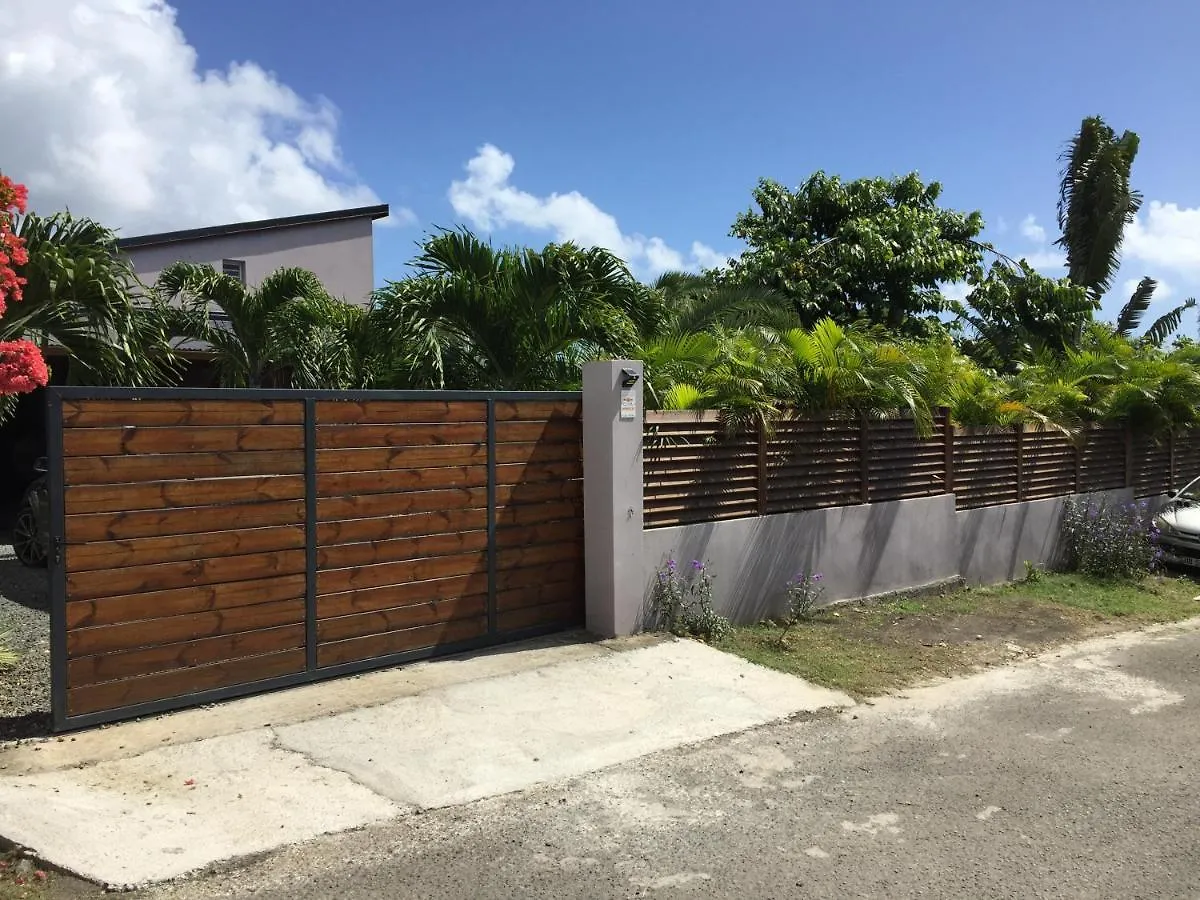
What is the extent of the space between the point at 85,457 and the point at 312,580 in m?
1.60

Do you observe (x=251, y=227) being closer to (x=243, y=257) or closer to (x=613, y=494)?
(x=243, y=257)

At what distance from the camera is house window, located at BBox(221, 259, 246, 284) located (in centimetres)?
1831

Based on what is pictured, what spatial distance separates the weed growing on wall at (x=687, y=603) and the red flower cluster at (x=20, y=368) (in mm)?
4712

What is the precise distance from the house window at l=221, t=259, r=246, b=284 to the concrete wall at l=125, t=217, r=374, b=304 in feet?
0.25

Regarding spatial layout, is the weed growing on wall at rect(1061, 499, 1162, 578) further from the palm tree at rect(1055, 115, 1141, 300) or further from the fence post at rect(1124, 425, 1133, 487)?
the palm tree at rect(1055, 115, 1141, 300)

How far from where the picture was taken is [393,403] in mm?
6863

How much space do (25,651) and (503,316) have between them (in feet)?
16.5

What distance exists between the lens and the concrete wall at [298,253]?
1748cm

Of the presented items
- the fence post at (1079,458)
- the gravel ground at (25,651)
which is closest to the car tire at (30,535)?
the gravel ground at (25,651)

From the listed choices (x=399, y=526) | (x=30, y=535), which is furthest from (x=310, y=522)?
(x=30, y=535)

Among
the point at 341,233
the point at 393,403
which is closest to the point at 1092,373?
the point at 393,403

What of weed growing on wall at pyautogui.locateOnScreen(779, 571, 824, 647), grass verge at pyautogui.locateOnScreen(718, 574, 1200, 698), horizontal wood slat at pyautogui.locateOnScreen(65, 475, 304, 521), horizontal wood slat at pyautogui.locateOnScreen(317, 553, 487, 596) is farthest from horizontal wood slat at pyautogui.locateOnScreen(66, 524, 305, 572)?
weed growing on wall at pyautogui.locateOnScreen(779, 571, 824, 647)

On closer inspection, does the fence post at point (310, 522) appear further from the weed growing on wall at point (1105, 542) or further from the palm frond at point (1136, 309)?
the palm frond at point (1136, 309)

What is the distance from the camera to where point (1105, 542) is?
12562 millimetres
